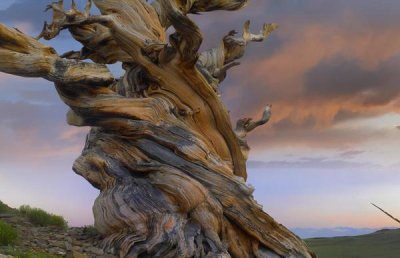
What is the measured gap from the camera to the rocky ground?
491 inches

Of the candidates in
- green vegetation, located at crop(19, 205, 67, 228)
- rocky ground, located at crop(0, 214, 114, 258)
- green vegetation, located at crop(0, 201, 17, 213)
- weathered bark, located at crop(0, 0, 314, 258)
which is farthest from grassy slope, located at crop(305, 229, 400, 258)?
rocky ground, located at crop(0, 214, 114, 258)

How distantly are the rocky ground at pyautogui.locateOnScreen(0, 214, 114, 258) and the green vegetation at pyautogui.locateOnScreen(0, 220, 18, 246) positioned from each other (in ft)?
0.48

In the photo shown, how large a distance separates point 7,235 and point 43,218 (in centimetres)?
392

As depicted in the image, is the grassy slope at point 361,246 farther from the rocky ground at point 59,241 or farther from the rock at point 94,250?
the rock at point 94,250

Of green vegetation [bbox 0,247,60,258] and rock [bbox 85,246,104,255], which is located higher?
rock [bbox 85,246,104,255]

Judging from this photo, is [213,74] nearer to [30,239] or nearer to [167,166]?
[167,166]

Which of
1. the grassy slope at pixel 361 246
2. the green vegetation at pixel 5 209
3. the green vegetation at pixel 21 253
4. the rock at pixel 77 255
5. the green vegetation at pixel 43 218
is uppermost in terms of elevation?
the grassy slope at pixel 361 246

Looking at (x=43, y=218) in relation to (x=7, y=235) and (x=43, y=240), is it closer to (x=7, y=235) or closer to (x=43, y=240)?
(x=43, y=240)

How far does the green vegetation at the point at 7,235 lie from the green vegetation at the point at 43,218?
330 cm

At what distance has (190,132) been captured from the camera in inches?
553

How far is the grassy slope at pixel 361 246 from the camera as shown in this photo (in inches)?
2036

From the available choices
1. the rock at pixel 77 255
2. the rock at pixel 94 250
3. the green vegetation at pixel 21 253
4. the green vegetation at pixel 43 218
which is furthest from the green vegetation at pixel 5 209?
the green vegetation at pixel 21 253

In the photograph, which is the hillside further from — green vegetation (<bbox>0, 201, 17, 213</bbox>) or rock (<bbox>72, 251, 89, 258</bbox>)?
green vegetation (<bbox>0, 201, 17, 213</bbox>)

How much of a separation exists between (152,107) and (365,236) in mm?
58558
